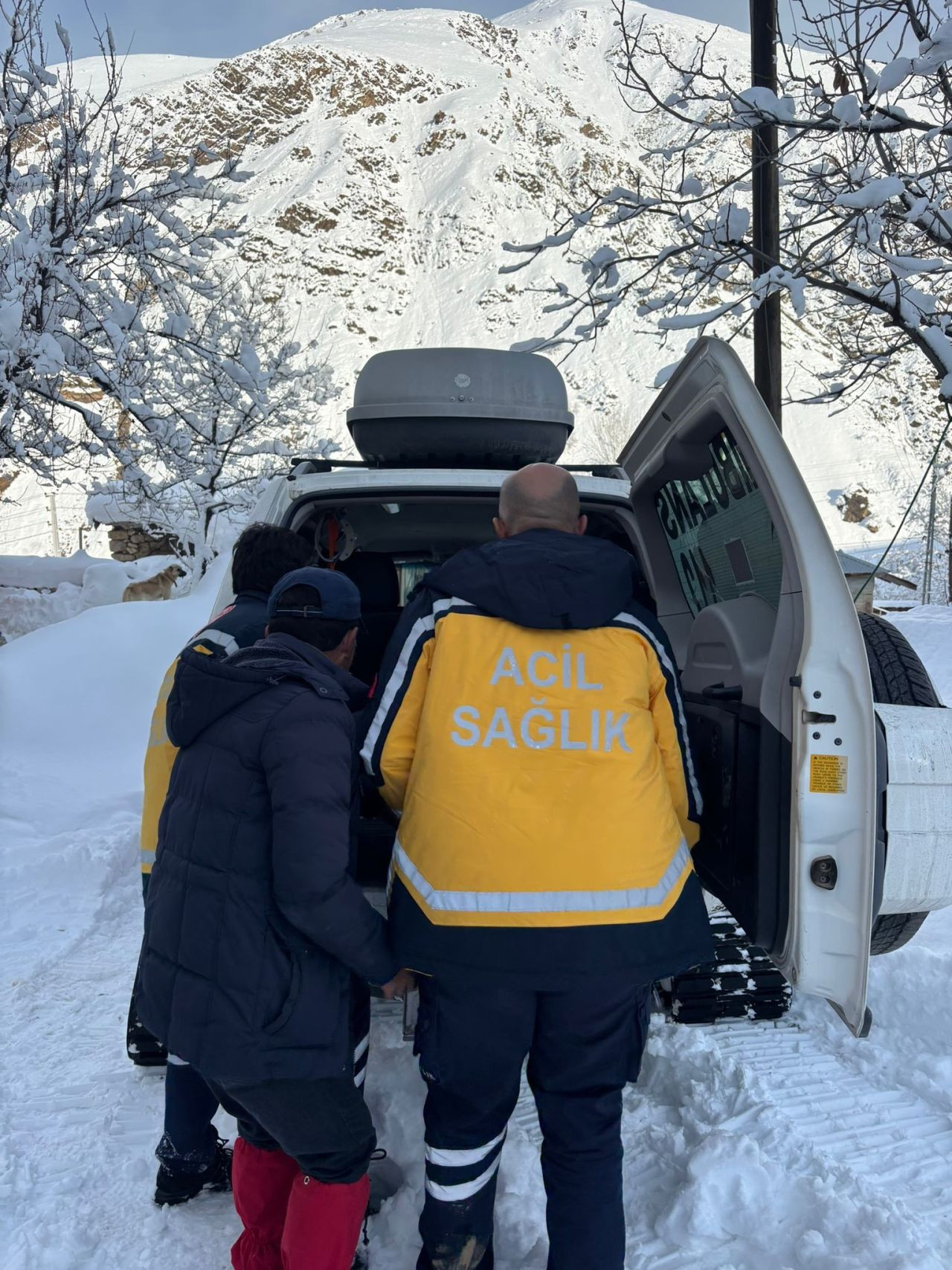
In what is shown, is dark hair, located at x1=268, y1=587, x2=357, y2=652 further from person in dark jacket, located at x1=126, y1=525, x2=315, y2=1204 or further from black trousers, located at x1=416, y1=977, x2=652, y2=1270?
black trousers, located at x1=416, y1=977, x2=652, y2=1270

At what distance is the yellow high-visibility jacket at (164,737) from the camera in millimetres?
2572

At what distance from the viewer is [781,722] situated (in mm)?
2047

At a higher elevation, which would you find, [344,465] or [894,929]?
[344,465]

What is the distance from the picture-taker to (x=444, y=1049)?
6.56ft

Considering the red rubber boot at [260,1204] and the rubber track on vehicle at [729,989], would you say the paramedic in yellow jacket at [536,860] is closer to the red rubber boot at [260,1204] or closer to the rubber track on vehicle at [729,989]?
the red rubber boot at [260,1204]

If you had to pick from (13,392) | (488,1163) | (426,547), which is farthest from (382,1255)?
(13,392)

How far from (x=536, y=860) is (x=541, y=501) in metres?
0.84

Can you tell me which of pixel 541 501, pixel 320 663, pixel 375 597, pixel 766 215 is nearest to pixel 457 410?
pixel 375 597

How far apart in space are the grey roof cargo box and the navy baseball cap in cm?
207

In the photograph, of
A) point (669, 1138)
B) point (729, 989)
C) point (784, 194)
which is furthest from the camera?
point (784, 194)

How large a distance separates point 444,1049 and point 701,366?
5.82 feet

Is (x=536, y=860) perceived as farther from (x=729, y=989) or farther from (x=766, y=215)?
(x=766, y=215)

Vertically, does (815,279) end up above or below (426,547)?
above

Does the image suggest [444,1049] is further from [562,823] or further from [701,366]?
[701,366]
